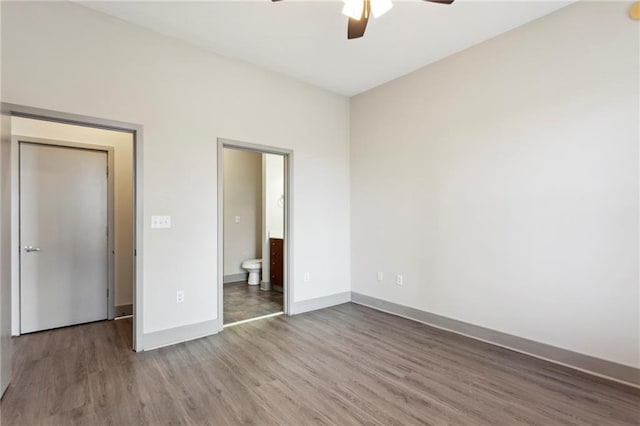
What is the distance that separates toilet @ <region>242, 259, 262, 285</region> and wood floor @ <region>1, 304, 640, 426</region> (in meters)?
2.27

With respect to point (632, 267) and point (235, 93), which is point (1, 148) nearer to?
point (235, 93)

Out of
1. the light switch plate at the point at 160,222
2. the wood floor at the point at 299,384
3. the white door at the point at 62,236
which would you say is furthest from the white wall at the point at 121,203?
the light switch plate at the point at 160,222

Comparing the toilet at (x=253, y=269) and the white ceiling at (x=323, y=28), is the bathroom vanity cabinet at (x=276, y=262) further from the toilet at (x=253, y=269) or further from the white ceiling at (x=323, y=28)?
the white ceiling at (x=323, y=28)

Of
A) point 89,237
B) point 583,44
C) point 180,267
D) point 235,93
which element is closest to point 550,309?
point 583,44

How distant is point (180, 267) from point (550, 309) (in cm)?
357

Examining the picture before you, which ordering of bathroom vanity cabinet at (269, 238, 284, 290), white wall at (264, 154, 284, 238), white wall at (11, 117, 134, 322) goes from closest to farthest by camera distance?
white wall at (11, 117, 134, 322) < bathroom vanity cabinet at (269, 238, 284, 290) < white wall at (264, 154, 284, 238)

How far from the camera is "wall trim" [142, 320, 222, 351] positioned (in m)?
2.93

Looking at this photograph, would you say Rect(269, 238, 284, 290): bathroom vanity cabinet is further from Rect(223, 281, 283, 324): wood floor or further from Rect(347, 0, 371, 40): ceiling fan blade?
Rect(347, 0, 371, 40): ceiling fan blade

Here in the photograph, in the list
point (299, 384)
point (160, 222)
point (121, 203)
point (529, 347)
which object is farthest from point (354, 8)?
point (121, 203)

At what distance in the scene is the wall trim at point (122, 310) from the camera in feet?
12.5

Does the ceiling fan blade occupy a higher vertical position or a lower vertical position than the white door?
higher

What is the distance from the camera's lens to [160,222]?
3020mm

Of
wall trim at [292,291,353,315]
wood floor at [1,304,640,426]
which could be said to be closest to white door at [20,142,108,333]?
wood floor at [1,304,640,426]

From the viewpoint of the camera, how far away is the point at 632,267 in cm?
232
